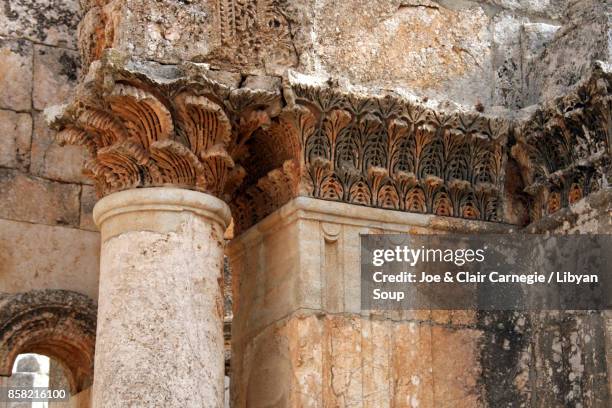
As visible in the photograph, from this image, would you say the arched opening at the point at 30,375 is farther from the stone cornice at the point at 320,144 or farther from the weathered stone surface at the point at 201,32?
the weathered stone surface at the point at 201,32

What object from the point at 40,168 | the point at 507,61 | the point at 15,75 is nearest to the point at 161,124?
the point at 507,61

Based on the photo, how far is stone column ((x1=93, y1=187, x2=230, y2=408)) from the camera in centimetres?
744

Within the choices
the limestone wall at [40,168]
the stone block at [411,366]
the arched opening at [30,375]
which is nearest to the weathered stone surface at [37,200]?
the limestone wall at [40,168]

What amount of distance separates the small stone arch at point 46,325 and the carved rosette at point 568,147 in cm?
327

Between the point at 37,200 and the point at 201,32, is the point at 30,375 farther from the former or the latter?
the point at 201,32

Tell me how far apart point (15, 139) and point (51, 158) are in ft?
0.96

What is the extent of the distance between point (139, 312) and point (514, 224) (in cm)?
256

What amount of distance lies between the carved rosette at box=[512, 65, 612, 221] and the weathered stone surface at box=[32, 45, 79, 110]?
3.53 meters

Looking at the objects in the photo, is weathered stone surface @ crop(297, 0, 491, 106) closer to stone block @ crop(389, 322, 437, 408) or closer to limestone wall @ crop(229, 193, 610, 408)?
limestone wall @ crop(229, 193, 610, 408)

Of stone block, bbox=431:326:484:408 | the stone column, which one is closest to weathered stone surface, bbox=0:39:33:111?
the stone column

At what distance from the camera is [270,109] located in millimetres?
8062

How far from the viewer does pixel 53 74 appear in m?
10.5

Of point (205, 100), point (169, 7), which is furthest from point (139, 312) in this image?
point (169, 7)

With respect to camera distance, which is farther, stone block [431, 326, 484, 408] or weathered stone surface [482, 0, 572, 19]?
weathered stone surface [482, 0, 572, 19]
